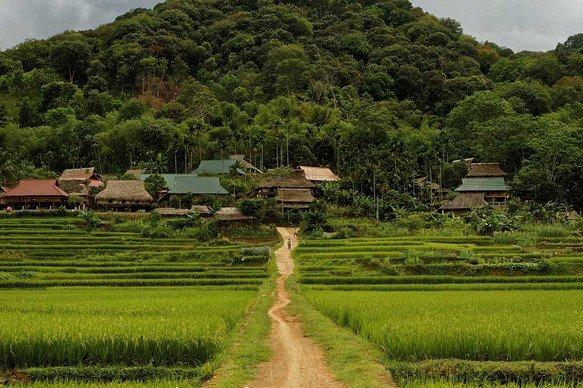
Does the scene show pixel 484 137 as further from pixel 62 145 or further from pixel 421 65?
pixel 62 145

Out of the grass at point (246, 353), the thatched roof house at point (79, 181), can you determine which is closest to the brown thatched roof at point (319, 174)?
the thatched roof house at point (79, 181)

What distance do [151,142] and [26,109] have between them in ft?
106

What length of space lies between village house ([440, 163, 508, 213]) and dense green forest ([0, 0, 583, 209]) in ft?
7.74

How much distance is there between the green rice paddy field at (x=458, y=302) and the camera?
42.4 ft

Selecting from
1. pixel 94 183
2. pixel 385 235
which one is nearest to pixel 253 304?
pixel 385 235

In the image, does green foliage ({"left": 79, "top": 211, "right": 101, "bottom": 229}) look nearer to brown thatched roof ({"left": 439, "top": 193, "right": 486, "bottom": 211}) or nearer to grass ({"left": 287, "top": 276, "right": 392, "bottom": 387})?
brown thatched roof ({"left": 439, "top": 193, "right": 486, "bottom": 211})

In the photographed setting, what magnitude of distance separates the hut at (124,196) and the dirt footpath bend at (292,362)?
151ft

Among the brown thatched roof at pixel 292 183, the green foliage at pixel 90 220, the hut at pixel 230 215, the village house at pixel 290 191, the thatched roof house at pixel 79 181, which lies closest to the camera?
the green foliage at pixel 90 220

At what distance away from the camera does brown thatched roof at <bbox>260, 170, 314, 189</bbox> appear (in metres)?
65.2

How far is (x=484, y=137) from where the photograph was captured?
79.2 m

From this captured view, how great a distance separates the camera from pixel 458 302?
23.9 m

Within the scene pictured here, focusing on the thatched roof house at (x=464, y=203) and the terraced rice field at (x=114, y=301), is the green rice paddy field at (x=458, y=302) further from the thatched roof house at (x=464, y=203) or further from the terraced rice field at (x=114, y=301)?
the thatched roof house at (x=464, y=203)

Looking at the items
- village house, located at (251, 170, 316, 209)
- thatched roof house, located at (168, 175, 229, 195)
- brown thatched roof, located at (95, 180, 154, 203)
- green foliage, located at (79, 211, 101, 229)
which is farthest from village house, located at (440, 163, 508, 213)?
green foliage, located at (79, 211, 101, 229)

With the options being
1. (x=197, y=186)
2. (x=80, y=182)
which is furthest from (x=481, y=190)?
(x=80, y=182)
